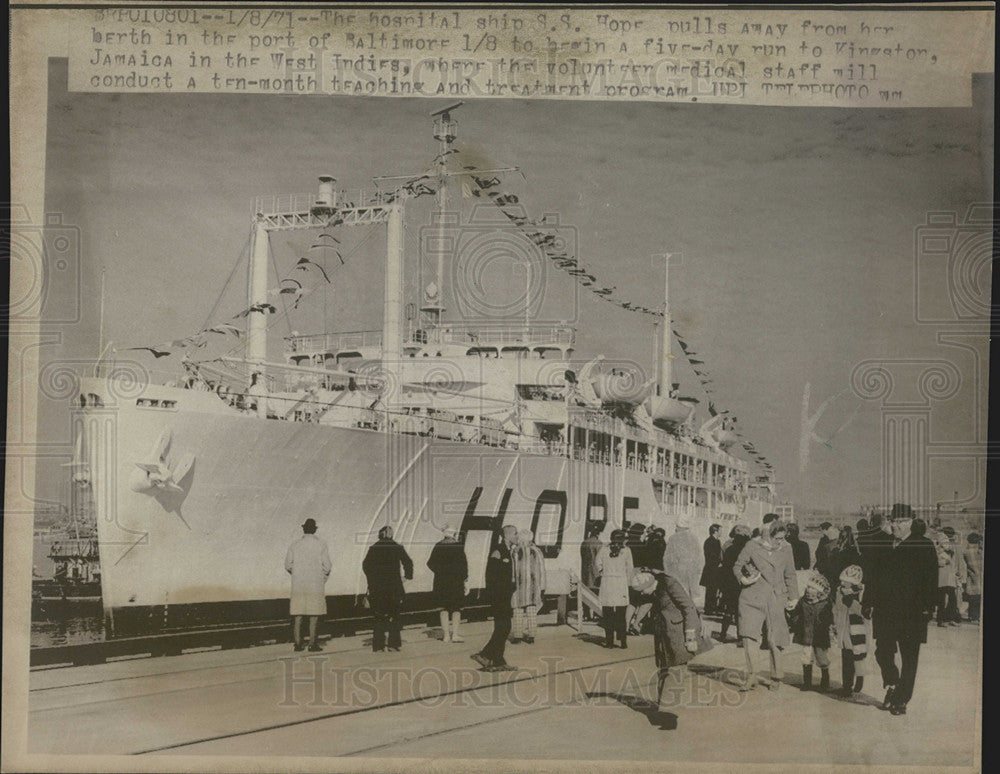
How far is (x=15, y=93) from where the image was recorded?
5691mm

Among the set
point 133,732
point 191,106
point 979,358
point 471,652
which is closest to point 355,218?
point 191,106

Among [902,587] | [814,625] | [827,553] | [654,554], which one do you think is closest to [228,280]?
[654,554]

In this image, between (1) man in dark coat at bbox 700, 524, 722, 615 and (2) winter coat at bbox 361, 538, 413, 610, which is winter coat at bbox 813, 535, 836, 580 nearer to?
(1) man in dark coat at bbox 700, 524, 722, 615

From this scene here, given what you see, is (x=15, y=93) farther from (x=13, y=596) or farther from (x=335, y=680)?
(x=335, y=680)

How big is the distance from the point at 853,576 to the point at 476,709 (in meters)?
2.26

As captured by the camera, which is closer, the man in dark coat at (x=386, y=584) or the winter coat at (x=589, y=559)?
the man in dark coat at (x=386, y=584)

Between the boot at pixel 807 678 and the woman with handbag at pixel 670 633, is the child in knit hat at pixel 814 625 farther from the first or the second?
the woman with handbag at pixel 670 633

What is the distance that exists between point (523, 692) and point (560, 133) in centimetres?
320

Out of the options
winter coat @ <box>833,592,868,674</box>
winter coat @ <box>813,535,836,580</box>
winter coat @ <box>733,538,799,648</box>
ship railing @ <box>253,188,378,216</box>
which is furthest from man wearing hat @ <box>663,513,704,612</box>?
ship railing @ <box>253,188,378,216</box>

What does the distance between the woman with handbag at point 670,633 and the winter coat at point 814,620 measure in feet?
1.80

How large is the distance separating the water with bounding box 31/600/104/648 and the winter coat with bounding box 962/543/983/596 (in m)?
4.88

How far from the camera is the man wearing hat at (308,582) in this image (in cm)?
550

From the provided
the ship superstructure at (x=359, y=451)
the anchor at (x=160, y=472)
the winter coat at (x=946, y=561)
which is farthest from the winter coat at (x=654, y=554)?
the anchor at (x=160, y=472)

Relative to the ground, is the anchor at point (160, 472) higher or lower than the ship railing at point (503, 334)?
lower
